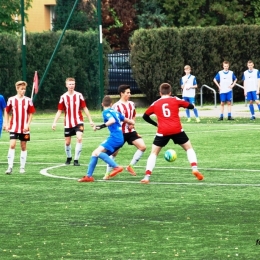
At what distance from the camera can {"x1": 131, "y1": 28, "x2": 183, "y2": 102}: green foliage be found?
4441 cm

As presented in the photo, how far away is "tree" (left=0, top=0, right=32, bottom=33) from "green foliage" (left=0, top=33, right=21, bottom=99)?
6391 mm

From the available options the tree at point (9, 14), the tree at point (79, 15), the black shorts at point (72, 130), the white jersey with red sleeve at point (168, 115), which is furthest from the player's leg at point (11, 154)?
the tree at point (9, 14)

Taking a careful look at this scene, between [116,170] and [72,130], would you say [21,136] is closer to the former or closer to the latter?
[72,130]

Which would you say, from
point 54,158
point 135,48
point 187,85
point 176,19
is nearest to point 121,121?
point 54,158

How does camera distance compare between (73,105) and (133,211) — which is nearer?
(133,211)

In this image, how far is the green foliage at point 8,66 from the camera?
136 feet

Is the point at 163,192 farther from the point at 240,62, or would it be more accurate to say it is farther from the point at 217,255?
the point at 240,62

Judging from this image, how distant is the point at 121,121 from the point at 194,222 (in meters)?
5.03

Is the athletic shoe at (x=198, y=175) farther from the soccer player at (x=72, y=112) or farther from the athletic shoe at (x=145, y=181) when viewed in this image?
the soccer player at (x=72, y=112)

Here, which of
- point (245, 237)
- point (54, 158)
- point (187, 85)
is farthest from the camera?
point (187, 85)

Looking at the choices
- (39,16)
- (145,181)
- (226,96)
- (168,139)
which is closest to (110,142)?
(145,181)

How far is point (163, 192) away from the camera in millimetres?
15812

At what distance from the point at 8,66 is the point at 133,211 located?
92.5ft

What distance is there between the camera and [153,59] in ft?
146
